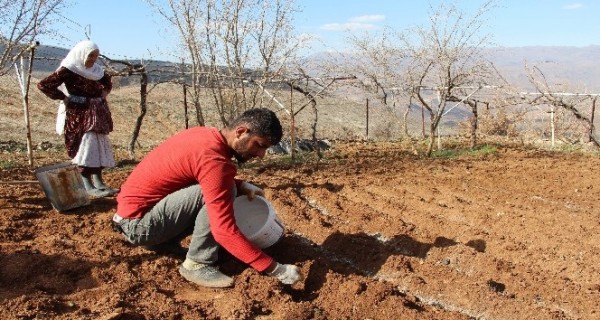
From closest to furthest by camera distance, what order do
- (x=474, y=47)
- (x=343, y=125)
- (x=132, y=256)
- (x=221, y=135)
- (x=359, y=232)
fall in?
(x=221, y=135)
(x=132, y=256)
(x=359, y=232)
(x=474, y=47)
(x=343, y=125)

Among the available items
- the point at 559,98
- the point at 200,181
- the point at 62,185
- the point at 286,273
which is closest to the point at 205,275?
the point at 286,273

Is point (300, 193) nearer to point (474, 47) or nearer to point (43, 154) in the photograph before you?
point (43, 154)

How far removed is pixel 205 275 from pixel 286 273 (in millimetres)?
514

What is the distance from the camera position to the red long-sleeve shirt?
2.73m

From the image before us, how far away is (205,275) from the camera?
3092 mm

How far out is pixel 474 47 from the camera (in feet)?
37.5

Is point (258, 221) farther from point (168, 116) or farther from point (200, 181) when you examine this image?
point (168, 116)

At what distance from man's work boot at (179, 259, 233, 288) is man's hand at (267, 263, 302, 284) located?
34cm

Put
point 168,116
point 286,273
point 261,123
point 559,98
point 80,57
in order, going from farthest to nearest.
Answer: point 168,116
point 559,98
point 80,57
point 286,273
point 261,123

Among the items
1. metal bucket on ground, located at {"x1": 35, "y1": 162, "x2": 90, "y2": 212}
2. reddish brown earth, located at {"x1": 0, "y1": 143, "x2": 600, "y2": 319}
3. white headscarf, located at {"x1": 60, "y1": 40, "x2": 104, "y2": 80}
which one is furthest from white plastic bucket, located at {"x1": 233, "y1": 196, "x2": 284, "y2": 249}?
white headscarf, located at {"x1": 60, "y1": 40, "x2": 104, "y2": 80}

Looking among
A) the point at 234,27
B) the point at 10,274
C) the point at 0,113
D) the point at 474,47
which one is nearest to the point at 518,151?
the point at 474,47

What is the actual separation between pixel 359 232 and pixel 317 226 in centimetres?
34

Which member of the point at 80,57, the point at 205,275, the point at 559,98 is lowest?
the point at 205,275

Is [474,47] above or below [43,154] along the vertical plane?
above
